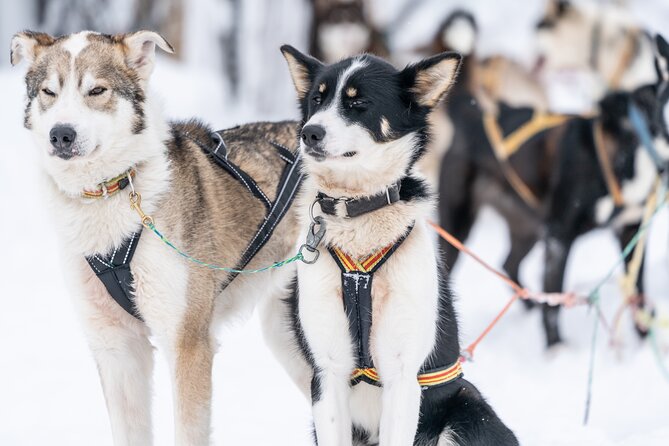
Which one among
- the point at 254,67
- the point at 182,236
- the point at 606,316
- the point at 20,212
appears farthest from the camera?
the point at 254,67

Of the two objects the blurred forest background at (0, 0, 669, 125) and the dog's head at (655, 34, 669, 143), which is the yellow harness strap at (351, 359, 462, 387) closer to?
the dog's head at (655, 34, 669, 143)

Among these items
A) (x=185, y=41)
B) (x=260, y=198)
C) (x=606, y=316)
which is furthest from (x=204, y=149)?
(x=185, y=41)

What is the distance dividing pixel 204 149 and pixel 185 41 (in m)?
12.9

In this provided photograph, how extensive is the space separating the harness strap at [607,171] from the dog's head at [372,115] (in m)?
3.45

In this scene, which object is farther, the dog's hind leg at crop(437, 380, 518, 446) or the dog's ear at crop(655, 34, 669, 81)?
the dog's ear at crop(655, 34, 669, 81)

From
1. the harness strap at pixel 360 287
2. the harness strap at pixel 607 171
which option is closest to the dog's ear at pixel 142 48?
the harness strap at pixel 360 287

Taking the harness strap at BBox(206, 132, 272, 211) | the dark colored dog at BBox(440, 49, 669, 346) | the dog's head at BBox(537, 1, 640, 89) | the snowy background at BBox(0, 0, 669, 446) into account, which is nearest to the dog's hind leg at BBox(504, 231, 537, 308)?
the dark colored dog at BBox(440, 49, 669, 346)

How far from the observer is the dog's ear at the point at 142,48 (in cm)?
326

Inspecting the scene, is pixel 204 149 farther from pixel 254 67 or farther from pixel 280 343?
pixel 254 67

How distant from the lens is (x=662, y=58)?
5488mm

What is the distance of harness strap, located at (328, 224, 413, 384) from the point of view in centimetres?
298

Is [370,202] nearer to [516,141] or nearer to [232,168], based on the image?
[232,168]

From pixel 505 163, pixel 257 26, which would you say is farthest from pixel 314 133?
pixel 257 26

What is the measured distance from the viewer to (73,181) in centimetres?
321
